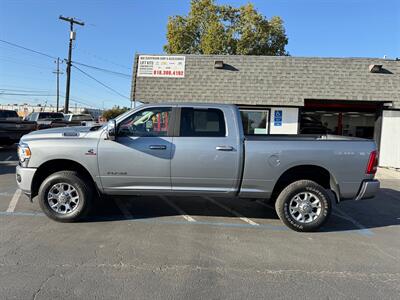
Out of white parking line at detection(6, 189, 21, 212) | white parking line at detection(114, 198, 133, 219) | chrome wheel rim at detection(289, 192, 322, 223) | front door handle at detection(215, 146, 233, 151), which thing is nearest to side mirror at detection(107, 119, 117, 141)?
white parking line at detection(114, 198, 133, 219)

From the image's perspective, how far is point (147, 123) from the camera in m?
5.57

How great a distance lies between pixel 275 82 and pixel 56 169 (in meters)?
9.15

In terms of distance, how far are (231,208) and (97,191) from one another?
256cm

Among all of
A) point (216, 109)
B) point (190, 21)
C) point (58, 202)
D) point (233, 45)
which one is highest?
point (190, 21)

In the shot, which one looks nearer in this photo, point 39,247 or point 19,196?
point 39,247

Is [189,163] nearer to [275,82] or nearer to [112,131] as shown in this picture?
[112,131]

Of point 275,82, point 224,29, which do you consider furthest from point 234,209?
point 224,29

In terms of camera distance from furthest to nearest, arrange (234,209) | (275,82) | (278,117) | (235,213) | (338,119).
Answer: (338,119), (278,117), (275,82), (234,209), (235,213)

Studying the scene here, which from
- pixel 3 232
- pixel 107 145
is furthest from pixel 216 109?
pixel 3 232

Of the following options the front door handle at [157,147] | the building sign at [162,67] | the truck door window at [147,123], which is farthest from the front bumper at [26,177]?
the building sign at [162,67]

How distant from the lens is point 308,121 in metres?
14.1

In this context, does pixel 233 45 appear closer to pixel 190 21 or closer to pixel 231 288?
pixel 190 21

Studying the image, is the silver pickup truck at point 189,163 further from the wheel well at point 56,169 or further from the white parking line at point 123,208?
the white parking line at point 123,208

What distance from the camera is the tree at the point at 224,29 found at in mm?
32844
